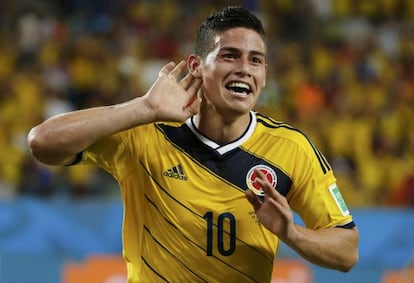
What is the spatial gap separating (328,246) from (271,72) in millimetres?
9122

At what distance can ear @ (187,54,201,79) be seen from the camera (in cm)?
406

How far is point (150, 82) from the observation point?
40.0 feet

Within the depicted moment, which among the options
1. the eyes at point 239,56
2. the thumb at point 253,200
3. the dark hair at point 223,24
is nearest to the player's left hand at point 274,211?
the thumb at point 253,200

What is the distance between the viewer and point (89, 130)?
3.66 meters

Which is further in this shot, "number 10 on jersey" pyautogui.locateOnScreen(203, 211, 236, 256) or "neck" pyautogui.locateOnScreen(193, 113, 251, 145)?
"neck" pyautogui.locateOnScreen(193, 113, 251, 145)

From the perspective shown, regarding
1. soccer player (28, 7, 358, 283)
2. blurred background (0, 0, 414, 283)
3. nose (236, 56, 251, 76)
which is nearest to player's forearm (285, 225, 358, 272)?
soccer player (28, 7, 358, 283)

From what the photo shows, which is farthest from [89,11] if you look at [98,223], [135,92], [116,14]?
[98,223]

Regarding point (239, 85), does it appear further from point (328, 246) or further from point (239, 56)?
point (328, 246)

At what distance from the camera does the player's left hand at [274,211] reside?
3.53 m

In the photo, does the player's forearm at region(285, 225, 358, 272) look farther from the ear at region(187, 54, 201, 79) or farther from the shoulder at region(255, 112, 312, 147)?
the ear at region(187, 54, 201, 79)

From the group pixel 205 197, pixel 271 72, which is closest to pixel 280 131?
pixel 205 197

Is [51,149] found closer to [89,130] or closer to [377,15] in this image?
[89,130]

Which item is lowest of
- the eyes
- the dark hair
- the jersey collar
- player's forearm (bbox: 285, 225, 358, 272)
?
player's forearm (bbox: 285, 225, 358, 272)

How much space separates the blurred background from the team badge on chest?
5112mm
